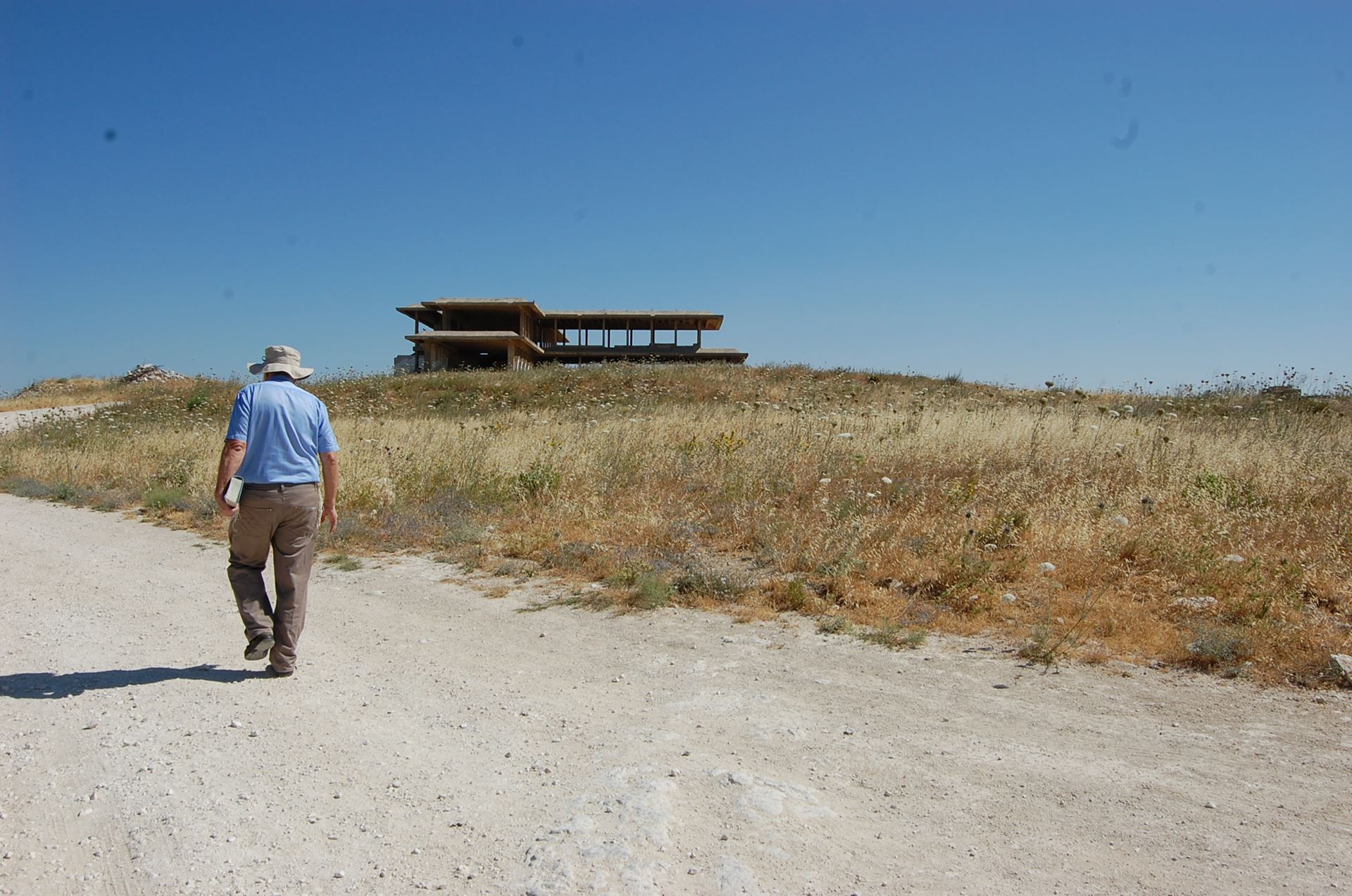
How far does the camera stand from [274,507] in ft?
14.9

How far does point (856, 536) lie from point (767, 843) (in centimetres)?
448

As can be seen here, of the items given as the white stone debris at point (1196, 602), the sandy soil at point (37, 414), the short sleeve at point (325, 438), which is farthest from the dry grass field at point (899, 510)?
the sandy soil at point (37, 414)

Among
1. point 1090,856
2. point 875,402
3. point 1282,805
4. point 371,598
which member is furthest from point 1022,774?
point 875,402

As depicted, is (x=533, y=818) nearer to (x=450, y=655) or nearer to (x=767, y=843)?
(x=767, y=843)

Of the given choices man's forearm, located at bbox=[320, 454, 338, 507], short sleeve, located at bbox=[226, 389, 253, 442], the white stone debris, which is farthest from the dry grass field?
short sleeve, located at bbox=[226, 389, 253, 442]

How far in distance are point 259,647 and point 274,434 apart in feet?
4.09

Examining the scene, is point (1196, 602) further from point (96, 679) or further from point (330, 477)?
point (96, 679)

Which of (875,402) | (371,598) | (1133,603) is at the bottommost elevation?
(371,598)

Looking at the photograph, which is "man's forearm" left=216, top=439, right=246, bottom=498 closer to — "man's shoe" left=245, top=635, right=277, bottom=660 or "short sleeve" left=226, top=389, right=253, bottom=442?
"short sleeve" left=226, top=389, right=253, bottom=442

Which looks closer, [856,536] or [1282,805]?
[1282,805]

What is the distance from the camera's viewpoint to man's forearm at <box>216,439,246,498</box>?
4.50 metres

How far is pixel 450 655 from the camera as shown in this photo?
16.7 feet

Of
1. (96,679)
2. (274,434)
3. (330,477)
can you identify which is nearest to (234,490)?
(274,434)

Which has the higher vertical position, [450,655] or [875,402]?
[875,402]
